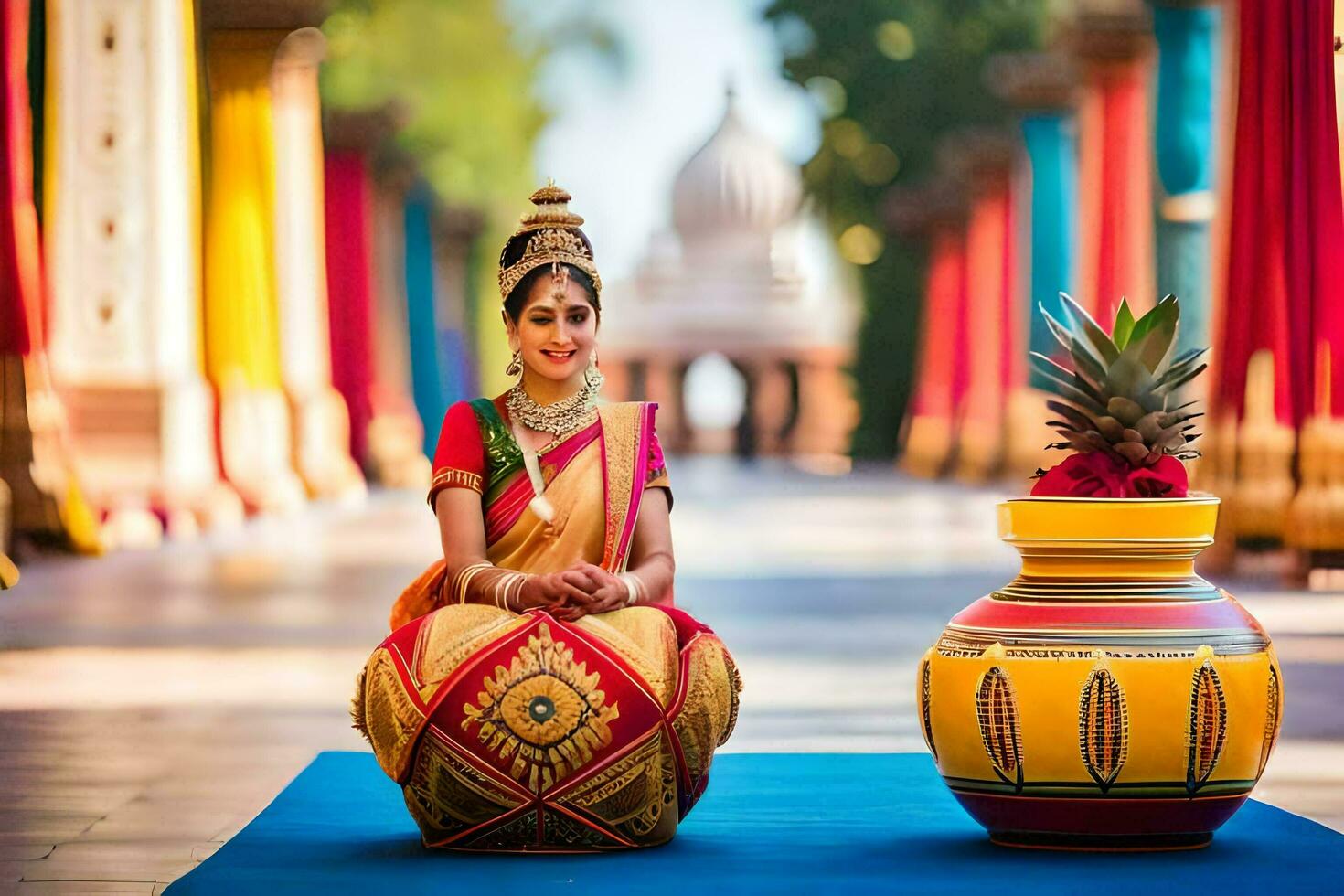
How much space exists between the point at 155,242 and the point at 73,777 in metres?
11.7

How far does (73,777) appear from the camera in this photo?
20.2ft

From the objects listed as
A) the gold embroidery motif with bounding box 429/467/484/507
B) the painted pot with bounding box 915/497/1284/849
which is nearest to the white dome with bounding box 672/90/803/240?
the gold embroidery motif with bounding box 429/467/484/507

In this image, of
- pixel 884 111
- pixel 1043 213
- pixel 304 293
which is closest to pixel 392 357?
pixel 304 293

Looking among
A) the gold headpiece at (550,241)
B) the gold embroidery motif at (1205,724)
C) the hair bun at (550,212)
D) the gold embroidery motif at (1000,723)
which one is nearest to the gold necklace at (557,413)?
the gold headpiece at (550,241)

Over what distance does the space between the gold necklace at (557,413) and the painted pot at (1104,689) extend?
1.00 meters

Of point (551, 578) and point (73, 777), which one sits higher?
point (551, 578)

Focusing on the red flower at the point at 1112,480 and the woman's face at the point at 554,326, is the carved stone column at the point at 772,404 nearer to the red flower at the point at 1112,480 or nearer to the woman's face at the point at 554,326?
the woman's face at the point at 554,326

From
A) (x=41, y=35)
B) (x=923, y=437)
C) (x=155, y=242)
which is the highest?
(x=41, y=35)

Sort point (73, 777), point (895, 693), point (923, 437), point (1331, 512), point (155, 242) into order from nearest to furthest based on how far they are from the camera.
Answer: point (73, 777) < point (895, 693) < point (1331, 512) < point (155, 242) < point (923, 437)

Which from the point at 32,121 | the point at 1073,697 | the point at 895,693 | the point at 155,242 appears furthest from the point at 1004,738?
the point at 32,121

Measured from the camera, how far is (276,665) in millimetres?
9078

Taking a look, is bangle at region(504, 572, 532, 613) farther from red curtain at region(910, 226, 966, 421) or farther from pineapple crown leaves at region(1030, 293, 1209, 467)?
red curtain at region(910, 226, 966, 421)

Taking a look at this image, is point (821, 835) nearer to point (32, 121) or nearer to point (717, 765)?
point (717, 765)

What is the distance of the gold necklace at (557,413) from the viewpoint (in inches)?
204
